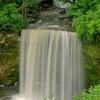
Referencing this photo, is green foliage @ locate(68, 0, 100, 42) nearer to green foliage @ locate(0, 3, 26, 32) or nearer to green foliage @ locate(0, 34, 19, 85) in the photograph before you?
green foliage @ locate(0, 3, 26, 32)

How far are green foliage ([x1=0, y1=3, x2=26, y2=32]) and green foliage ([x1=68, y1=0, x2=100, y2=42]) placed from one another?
218 centimetres

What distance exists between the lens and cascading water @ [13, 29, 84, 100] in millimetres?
12539

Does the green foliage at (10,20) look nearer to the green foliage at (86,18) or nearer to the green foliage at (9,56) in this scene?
the green foliage at (9,56)

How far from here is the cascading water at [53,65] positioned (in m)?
12.5

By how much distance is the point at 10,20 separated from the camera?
44.9 ft

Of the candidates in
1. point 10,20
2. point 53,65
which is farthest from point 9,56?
point 53,65

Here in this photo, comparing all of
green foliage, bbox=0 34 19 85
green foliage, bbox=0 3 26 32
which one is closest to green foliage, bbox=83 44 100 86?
green foliage, bbox=0 34 19 85

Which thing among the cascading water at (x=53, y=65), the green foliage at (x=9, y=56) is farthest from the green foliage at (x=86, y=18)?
the green foliage at (x=9, y=56)

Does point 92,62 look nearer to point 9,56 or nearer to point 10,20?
point 9,56

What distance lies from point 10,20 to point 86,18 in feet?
10.3

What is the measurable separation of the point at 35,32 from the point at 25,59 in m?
1.17

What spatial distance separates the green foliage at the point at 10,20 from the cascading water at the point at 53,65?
27.7 inches

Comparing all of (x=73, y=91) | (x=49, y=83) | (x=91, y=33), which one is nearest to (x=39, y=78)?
(x=49, y=83)

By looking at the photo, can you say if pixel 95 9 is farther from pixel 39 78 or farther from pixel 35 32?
pixel 39 78
